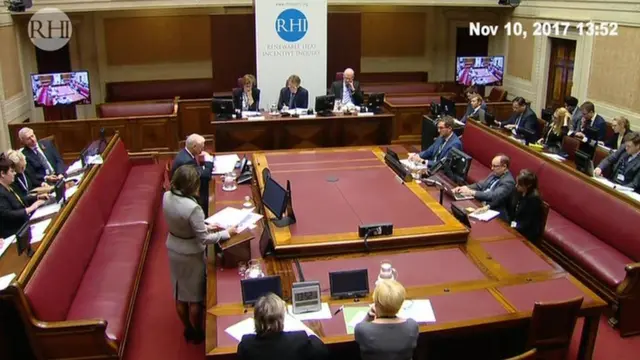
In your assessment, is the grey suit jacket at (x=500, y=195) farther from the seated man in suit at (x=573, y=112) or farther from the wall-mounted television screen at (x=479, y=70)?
the wall-mounted television screen at (x=479, y=70)

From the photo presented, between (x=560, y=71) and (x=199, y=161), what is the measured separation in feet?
24.3

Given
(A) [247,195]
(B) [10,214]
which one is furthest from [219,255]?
(B) [10,214]

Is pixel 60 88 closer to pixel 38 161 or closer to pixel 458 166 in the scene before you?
pixel 38 161

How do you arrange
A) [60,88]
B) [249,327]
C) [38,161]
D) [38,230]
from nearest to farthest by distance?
[249,327] → [38,230] → [38,161] → [60,88]

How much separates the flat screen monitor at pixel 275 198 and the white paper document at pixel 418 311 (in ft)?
4.32

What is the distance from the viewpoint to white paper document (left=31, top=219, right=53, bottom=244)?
4.38m

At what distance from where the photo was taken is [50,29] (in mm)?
11078

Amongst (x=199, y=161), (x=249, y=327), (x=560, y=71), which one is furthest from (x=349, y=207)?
(x=560, y=71)

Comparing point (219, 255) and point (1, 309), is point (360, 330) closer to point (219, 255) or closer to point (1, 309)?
point (219, 255)

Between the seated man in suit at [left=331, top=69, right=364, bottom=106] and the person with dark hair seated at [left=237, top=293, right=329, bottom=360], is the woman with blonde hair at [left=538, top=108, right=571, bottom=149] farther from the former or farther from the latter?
the person with dark hair seated at [left=237, top=293, right=329, bottom=360]

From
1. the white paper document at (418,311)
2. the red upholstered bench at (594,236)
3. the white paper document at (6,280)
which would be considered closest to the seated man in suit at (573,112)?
the red upholstered bench at (594,236)

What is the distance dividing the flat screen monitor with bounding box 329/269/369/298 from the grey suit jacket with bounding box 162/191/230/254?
92cm

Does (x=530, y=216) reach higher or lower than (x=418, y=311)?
higher

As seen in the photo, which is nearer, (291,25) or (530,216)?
(530,216)
